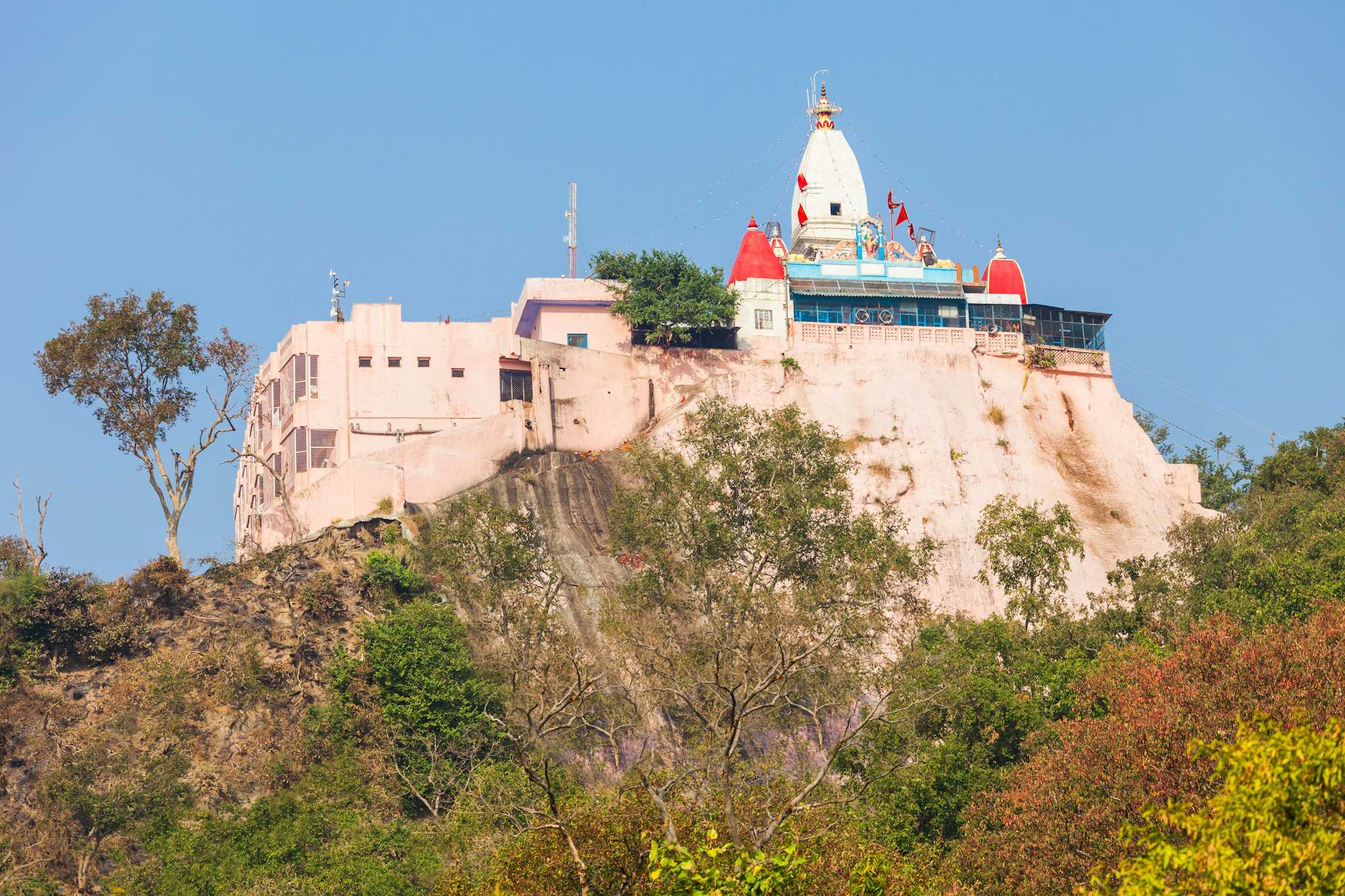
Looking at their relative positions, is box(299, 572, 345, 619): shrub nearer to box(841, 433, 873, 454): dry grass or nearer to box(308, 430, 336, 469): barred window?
box(308, 430, 336, 469): barred window

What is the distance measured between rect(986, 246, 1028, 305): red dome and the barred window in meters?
28.2

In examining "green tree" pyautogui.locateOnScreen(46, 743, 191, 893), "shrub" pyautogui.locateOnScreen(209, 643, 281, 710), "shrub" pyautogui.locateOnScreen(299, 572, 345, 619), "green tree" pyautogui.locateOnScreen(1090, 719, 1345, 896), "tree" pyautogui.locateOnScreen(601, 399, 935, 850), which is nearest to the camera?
"green tree" pyautogui.locateOnScreen(1090, 719, 1345, 896)

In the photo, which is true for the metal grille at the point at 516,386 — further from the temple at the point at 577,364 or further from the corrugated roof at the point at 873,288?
the corrugated roof at the point at 873,288

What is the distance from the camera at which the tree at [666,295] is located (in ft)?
227

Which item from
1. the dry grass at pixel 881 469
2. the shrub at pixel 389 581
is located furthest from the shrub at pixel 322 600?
the dry grass at pixel 881 469

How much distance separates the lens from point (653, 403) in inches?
2704

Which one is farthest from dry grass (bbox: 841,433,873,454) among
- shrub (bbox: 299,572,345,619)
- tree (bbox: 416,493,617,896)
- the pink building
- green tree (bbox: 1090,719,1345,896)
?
green tree (bbox: 1090,719,1345,896)

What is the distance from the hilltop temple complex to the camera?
64062mm

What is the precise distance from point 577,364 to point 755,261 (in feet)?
36.2

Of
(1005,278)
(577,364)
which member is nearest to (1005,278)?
(1005,278)

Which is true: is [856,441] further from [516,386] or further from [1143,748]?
[1143,748]

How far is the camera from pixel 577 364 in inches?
2640

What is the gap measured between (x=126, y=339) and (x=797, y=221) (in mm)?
32495

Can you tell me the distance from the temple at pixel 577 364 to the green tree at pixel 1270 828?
136 feet
